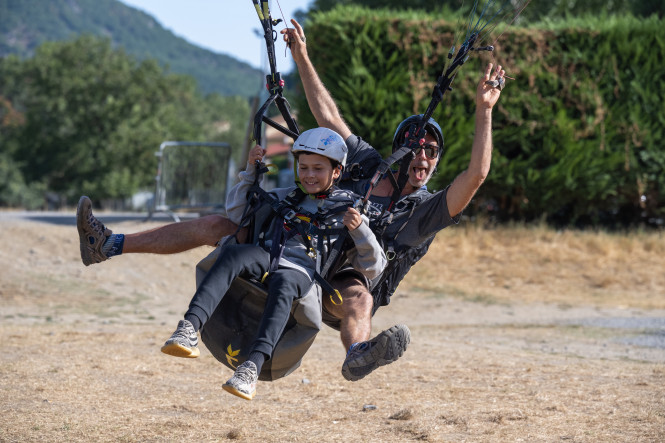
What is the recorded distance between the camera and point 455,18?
1371 cm

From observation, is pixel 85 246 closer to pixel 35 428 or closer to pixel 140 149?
pixel 35 428

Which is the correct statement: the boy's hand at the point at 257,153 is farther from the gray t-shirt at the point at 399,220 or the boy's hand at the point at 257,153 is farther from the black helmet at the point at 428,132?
the black helmet at the point at 428,132

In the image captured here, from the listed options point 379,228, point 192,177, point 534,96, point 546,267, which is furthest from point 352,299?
point 192,177

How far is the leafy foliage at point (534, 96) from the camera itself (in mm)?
12984

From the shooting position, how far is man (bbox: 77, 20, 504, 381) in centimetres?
398

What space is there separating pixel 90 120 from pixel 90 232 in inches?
1380

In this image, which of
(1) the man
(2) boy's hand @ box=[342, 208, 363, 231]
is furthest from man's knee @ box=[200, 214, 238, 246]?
(2) boy's hand @ box=[342, 208, 363, 231]

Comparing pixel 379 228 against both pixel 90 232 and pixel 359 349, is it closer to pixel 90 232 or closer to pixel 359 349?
pixel 359 349

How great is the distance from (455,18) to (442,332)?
6538 mm

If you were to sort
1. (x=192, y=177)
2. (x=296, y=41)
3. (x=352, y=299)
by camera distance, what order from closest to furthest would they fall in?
Answer: (x=352, y=299), (x=296, y=41), (x=192, y=177)

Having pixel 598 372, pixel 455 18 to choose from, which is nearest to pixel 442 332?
pixel 598 372

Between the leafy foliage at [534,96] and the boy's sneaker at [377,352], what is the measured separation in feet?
29.7

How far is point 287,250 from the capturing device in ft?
13.6

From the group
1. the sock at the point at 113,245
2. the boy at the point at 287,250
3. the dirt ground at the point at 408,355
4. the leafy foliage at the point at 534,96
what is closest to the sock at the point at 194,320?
the boy at the point at 287,250
